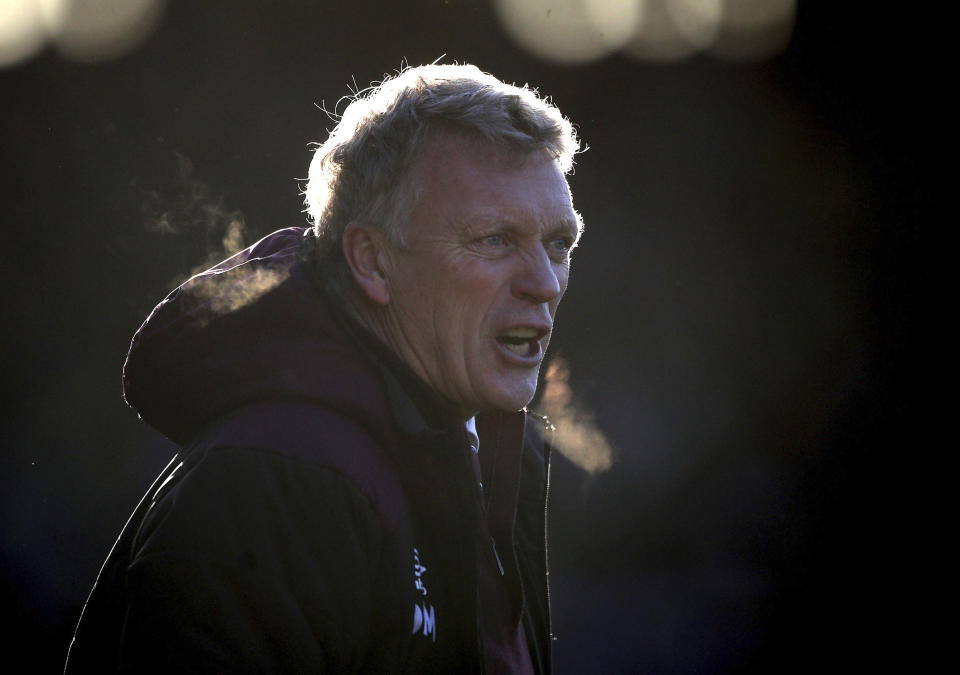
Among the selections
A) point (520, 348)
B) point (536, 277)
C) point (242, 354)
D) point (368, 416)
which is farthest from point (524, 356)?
point (242, 354)

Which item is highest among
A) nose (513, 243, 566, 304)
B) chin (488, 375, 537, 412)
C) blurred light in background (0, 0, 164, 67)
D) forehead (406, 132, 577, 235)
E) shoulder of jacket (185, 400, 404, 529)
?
blurred light in background (0, 0, 164, 67)

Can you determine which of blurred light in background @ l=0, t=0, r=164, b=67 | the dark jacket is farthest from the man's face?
blurred light in background @ l=0, t=0, r=164, b=67

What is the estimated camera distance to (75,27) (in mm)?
4805

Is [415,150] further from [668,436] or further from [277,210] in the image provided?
[668,436]

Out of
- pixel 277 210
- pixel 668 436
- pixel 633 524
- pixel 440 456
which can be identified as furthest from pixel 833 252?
pixel 440 456

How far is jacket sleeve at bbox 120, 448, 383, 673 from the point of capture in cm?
124

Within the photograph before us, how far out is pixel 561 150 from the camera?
1.99 m

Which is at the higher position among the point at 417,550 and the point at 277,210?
the point at 277,210

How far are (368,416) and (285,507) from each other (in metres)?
0.27

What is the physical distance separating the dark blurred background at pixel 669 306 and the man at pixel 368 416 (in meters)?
3.24

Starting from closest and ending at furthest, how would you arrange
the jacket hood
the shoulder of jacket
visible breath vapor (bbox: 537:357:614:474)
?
the shoulder of jacket
the jacket hood
visible breath vapor (bbox: 537:357:614:474)

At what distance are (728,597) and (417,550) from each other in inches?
188

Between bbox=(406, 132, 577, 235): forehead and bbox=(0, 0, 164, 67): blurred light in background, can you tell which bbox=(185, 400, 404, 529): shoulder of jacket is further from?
bbox=(0, 0, 164, 67): blurred light in background

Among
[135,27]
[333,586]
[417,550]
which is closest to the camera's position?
[333,586]
